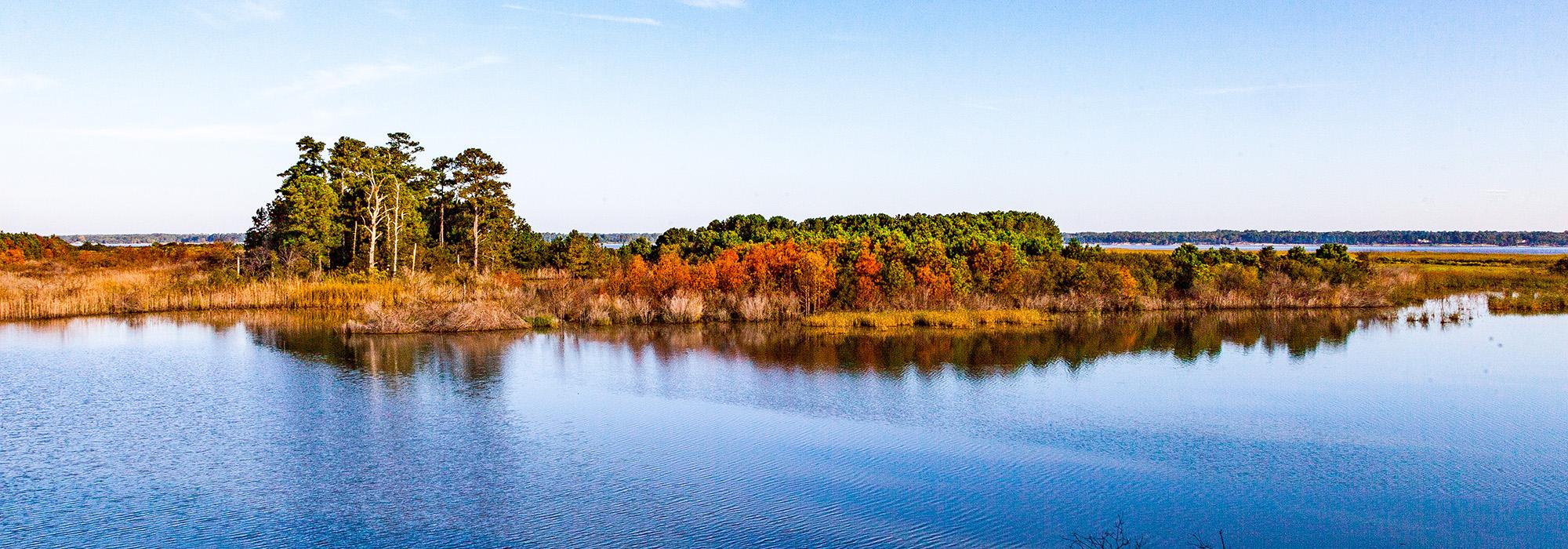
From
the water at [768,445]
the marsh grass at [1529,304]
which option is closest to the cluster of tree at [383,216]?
the water at [768,445]

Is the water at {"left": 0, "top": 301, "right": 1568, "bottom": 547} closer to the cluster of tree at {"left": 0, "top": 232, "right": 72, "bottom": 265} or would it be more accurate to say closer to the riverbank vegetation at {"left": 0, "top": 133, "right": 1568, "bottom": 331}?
the riverbank vegetation at {"left": 0, "top": 133, "right": 1568, "bottom": 331}

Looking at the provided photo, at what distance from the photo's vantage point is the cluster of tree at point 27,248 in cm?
5522

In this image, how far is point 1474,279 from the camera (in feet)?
160

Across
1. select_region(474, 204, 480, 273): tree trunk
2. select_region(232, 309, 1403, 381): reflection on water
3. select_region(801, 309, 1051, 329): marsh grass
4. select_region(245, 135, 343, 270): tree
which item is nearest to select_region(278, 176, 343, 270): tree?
select_region(245, 135, 343, 270): tree

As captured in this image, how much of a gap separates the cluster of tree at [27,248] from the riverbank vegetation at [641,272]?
489cm

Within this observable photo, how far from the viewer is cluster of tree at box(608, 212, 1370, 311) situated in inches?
1316

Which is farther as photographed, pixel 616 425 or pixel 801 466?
pixel 616 425

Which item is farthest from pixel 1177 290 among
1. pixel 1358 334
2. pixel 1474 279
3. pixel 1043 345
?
pixel 1474 279

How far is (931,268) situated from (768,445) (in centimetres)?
1981

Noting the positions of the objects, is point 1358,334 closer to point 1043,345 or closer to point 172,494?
point 1043,345

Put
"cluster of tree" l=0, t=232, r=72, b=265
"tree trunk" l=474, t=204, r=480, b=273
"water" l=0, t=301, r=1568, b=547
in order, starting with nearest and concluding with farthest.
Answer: "water" l=0, t=301, r=1568, b=547 < "tree trunk" l=474, t=204, r=480, b=273 < "cluster of tree" l=0, t=232, r=72, b=265

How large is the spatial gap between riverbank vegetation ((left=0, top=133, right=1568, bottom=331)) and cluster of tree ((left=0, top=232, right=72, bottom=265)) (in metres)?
4.89

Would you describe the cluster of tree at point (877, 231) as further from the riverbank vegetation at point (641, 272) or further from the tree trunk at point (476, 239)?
the tree trunk at point (476, 239)

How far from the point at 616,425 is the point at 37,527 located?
7570mm
